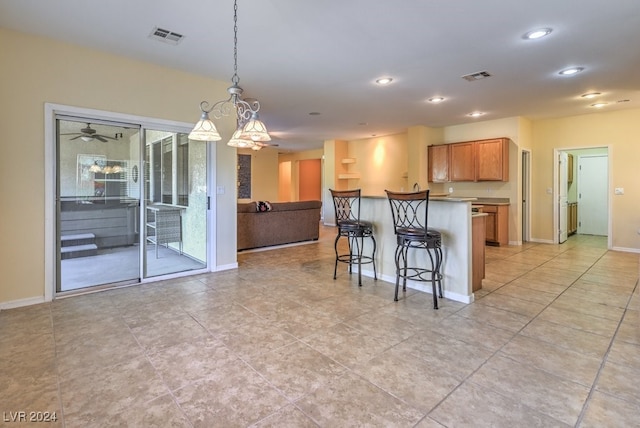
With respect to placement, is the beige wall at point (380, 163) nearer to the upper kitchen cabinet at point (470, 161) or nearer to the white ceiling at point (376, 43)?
the upper kitchen cabinet at point (470, 161)

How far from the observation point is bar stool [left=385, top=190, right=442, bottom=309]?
10.8 feet

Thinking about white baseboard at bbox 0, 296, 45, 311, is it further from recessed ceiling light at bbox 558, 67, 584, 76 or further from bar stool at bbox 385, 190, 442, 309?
recessed ceiling light at bbox 558, 67, 584, 76

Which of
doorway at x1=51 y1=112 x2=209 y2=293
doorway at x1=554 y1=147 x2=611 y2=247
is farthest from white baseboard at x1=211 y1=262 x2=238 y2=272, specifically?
doorway at x1=554 y1=147 x2=611 y2=247

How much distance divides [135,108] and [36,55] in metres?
0.95

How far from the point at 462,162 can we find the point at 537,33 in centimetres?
419

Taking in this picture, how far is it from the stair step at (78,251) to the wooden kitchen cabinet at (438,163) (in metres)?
6.64

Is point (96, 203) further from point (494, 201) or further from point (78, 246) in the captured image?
point (494, 201)

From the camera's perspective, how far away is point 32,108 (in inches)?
129

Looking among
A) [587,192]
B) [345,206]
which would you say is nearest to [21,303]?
[345,206]

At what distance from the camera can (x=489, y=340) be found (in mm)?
2529

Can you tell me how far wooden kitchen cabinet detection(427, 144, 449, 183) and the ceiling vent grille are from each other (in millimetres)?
5891

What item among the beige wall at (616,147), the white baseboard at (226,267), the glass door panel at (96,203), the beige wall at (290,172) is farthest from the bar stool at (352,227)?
the beige wall at (290,172)

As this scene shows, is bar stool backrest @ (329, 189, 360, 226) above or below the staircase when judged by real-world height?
above

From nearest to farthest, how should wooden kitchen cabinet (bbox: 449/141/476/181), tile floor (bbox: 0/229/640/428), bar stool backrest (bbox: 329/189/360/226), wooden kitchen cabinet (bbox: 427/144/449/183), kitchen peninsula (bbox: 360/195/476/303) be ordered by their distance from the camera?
1. tile floor (bbox: 0/229/640/428)
2. kitchen peninsula (bbox: 360/195/476/303)
3. bar stool backrest (bbox: 329/189/360/226)
4. wooden kitchen cabinet (bbox: 449/141/476/181)
5. wooden kitchen cabinet (bbox: 427/144/449/183)
